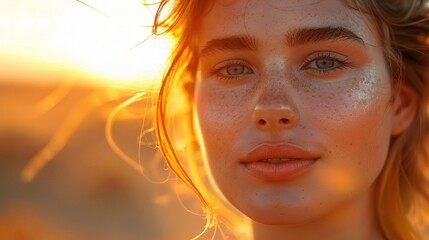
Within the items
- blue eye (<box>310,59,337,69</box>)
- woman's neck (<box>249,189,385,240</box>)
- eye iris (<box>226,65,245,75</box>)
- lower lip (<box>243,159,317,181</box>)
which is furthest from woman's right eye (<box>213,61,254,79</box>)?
woman's neck (<box>249,189,385,240</box>)

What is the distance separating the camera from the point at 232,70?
133 inches

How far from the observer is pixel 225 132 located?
3273 millimetres

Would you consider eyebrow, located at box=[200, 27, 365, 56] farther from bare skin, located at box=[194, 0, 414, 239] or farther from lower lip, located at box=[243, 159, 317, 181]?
lower lip, located at box=[243, 159, 317, 181]

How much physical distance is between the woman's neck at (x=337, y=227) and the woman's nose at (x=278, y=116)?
44cm

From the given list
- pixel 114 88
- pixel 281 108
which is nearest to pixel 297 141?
pixel 281 108

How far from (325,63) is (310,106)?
22 cm

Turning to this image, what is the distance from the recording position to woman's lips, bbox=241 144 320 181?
3.06m

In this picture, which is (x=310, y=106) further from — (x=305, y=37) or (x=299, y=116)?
(x=305, y=37)

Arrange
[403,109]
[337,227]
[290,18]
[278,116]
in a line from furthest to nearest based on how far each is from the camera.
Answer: [403,109], [337,227], [290,18], [278,116]

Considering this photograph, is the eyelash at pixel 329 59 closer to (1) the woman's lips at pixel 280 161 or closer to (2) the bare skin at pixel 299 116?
(2) the bare skin at pixel 299 116

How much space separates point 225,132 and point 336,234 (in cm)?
55

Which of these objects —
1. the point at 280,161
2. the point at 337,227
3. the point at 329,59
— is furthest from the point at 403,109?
the point at 280,161

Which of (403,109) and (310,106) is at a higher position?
(310,106)

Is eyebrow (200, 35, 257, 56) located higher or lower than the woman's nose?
higher
